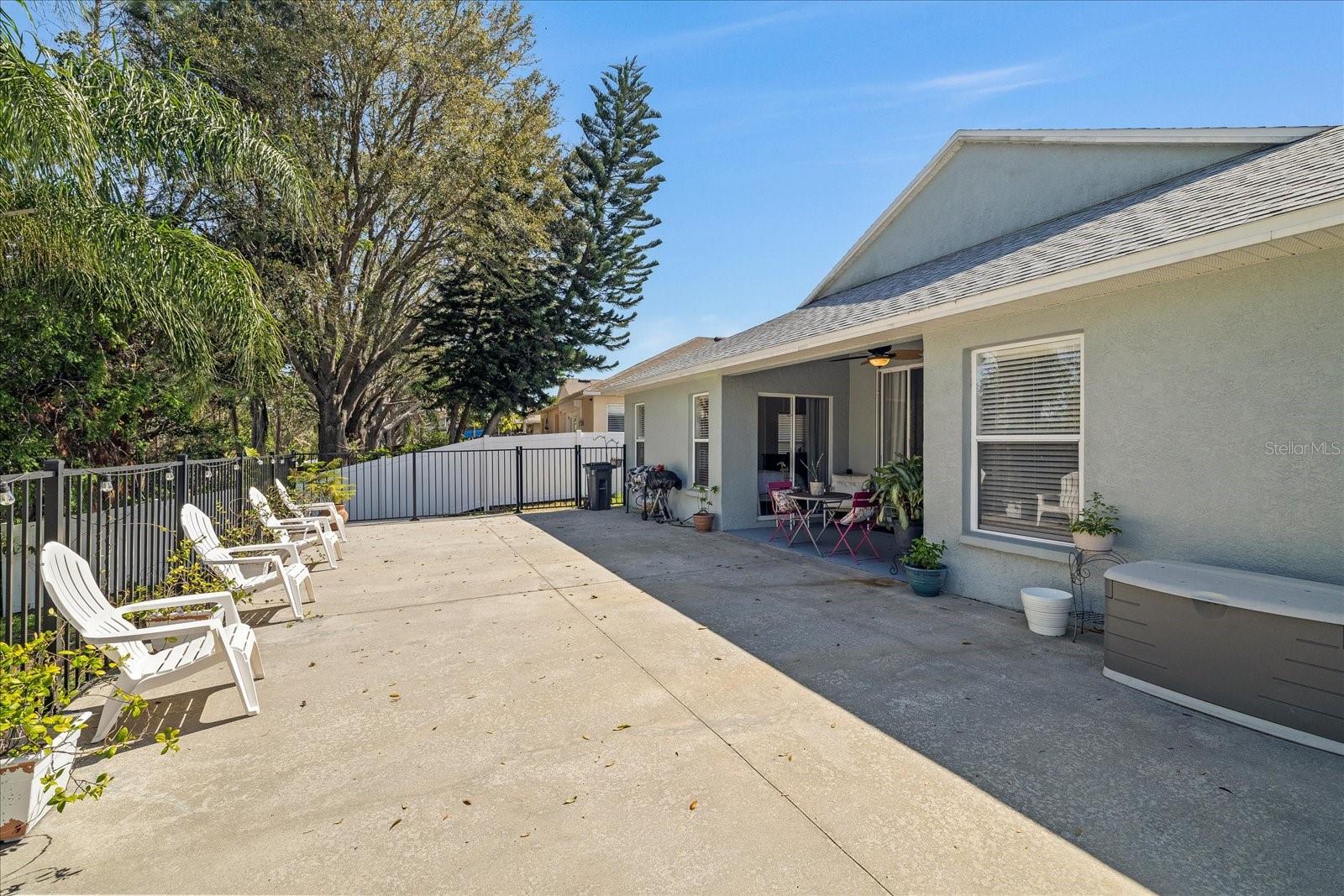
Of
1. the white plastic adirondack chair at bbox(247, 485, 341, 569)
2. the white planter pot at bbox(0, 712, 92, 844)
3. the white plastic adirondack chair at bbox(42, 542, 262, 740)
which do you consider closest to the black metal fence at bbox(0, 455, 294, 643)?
the white plastic adirondack chair at bbox(42, 542, 262, 740)

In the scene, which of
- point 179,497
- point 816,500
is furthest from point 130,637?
point 816,500

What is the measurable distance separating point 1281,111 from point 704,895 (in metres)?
9.83

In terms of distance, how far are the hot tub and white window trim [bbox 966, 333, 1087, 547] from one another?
4.48ft

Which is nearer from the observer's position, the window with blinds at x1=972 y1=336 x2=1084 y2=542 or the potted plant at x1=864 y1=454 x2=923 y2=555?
the window with blinds at x1=972 y1=336 x2=1084 y2=542

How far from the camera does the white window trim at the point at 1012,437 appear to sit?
5.29m

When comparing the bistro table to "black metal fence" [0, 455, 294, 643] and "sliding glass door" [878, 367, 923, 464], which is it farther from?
"black metal fence" [0, 455, 294, 643]

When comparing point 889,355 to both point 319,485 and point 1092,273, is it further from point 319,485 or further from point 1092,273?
point 319,485

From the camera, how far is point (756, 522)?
11.0 metres

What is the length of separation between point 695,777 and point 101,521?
4.65 meters

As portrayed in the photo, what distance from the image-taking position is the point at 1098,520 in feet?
16.3

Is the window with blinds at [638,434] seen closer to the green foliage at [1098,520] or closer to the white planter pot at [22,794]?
the green foliage at [1098,520]

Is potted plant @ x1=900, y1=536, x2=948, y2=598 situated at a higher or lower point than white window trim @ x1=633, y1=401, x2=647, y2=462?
lower

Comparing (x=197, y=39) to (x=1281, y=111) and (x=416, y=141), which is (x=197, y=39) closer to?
(x=416, y=141)

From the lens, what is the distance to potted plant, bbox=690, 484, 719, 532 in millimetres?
10820
